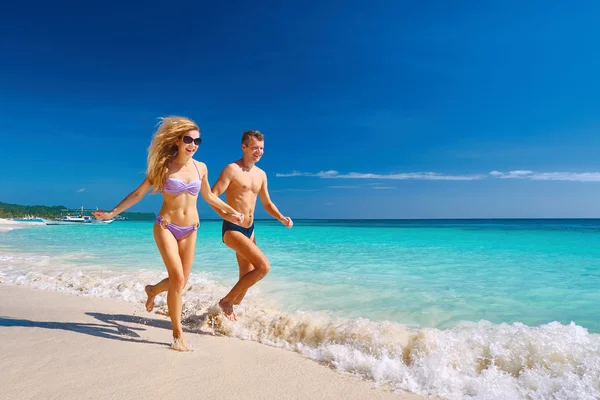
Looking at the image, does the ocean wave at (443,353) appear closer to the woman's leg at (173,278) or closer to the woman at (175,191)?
the woman's leg at (173,278)

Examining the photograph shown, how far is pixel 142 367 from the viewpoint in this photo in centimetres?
312

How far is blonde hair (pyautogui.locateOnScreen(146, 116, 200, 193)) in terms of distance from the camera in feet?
12.7

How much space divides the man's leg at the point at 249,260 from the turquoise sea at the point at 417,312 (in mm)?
216

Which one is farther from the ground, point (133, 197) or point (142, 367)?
point (133, 197)

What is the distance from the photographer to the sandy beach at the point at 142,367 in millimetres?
2736

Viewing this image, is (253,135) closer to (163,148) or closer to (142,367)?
(163,148)

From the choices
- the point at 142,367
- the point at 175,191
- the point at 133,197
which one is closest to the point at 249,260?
the point at 175,191

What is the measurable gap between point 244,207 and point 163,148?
127cm

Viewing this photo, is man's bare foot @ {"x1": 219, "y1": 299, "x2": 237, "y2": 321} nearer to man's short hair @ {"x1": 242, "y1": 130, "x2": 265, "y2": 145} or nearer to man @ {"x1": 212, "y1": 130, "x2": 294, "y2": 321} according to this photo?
man @ {"x1": 212, "y1": 130, "x2": 294, "y2": 321}

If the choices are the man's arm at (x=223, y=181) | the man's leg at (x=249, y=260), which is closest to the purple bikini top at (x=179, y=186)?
the man's arm at (x=223, y=181)

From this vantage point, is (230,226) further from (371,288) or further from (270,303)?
(371,288)

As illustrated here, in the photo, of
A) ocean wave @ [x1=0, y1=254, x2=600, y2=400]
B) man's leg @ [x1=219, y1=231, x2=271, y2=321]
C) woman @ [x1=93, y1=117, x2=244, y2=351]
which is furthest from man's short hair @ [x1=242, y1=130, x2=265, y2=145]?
ocean wave @ [x1=0, y1=254, x2=600, y2=400]

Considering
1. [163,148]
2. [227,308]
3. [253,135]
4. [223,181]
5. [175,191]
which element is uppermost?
[253,135]

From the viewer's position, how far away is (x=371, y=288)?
7.28 meters
